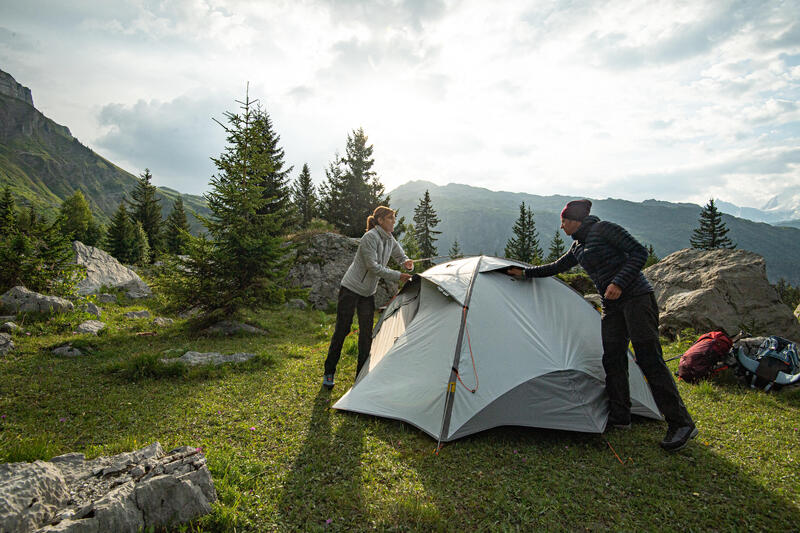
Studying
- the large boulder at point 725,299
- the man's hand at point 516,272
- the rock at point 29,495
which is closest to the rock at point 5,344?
the rock at point 29,495

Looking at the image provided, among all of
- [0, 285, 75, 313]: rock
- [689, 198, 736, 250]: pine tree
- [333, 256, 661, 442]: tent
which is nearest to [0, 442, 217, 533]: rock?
[333, 256, 661, 442]: tent

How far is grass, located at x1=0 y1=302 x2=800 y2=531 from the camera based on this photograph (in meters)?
3.17

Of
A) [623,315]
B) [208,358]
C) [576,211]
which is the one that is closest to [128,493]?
[208,358]

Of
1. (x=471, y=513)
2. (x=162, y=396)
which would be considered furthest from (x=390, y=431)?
(x=162, y=396)

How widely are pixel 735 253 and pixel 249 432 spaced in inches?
509

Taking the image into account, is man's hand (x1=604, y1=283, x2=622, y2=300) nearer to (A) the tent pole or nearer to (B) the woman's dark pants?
(A) the tent pole

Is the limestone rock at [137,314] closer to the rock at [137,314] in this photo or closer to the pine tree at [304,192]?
the rock at [137,314]

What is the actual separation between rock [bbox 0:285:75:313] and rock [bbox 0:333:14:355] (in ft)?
5.49

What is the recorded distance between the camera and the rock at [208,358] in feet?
21.6

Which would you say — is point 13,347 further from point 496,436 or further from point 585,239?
point 585,239

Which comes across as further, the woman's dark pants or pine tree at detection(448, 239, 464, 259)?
pine tree at detection(448, 239, 464, 259)

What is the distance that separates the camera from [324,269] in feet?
52.7

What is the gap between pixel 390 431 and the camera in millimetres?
4664

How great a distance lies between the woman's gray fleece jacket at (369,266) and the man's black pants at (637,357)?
3.13 metres
